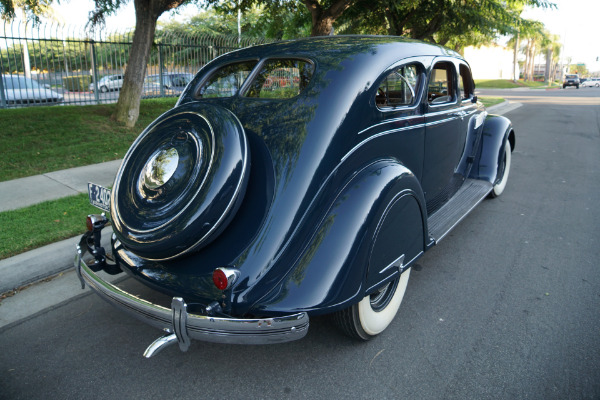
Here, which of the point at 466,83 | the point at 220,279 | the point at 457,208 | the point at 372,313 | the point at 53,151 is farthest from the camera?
the point at 53,151

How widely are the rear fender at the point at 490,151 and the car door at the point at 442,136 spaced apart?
396mm

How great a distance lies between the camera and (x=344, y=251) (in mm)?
2195

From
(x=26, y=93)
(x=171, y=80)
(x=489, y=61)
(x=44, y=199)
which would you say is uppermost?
(x=489, y=61)

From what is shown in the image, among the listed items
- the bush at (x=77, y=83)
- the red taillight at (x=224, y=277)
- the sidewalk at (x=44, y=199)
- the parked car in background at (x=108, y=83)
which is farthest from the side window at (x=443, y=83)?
the bush at (x=77, y=83)

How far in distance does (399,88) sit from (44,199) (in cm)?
413

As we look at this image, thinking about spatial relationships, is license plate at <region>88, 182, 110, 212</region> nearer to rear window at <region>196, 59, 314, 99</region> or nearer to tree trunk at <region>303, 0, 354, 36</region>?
rear window at <region>196, 59, 314, 99</region>

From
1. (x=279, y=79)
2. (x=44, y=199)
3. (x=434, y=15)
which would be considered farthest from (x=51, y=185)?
(x=434, y=15)

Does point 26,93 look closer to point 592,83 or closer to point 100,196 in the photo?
point 100,196

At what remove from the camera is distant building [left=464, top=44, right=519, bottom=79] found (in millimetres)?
67488

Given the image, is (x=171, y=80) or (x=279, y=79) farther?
(x=171, y=80)

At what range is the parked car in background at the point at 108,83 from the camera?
11.4 m

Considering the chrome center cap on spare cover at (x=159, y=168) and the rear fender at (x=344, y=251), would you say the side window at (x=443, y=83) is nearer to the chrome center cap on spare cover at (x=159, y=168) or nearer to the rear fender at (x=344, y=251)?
the rear fender at (x=344, y=251)

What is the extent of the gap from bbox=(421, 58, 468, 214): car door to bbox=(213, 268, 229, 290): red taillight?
184 cm

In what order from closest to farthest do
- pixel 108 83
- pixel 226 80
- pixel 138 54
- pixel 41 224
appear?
1. pixel 226 80
2. pixel 41 224
3. pixel 138 54
4. pixel 108 83
